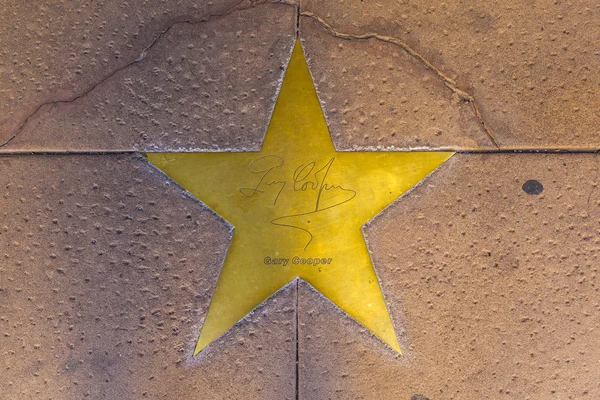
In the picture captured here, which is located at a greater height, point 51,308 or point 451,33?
point 451,33

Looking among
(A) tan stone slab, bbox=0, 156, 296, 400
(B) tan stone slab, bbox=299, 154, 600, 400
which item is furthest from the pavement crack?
(A) tan stone slab, bbox=0, 156, 296, 400

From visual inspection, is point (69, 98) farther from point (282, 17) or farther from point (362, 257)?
point (362, 257)

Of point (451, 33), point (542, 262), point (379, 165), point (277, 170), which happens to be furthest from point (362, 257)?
point (451, 33)

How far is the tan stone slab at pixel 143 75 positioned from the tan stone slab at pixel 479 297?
1132 mm

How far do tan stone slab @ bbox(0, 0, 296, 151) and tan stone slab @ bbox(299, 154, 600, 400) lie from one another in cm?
113

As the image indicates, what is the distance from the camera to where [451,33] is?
200cm

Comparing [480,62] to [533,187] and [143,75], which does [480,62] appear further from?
[143,75]

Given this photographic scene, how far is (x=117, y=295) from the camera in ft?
6.31

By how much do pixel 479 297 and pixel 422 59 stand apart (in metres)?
1.42

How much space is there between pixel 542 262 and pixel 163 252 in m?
2.17
